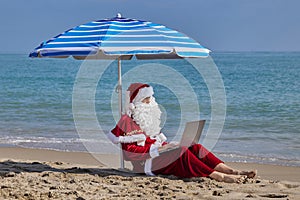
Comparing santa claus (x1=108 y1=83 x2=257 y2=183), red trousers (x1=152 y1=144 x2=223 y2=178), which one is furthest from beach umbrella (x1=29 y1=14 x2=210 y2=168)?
red trousers (x1=152 y1=144 x2=223 y2=178)

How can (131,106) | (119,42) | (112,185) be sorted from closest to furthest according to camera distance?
(119,42) < (112,185) < (131,106)

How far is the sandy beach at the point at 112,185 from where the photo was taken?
537 cm

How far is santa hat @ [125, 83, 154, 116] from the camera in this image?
631cm

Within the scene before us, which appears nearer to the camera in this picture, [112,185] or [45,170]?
[112,185]

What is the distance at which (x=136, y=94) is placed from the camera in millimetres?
6352

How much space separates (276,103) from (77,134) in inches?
330

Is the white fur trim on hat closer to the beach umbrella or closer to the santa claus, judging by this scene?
the santa claus

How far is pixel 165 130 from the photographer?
11.3 m

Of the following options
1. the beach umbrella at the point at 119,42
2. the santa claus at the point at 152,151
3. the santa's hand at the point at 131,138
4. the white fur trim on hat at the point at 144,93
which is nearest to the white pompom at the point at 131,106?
the santa claus at the point at 152,151

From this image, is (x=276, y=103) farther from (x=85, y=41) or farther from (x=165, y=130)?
(x=85, y=41)

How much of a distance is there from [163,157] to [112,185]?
0.70m

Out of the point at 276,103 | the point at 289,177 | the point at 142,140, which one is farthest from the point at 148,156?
the point at 276,103

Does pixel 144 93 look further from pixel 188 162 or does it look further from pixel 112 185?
pixel 112 185

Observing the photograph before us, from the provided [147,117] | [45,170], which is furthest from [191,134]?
A: [45,170]
